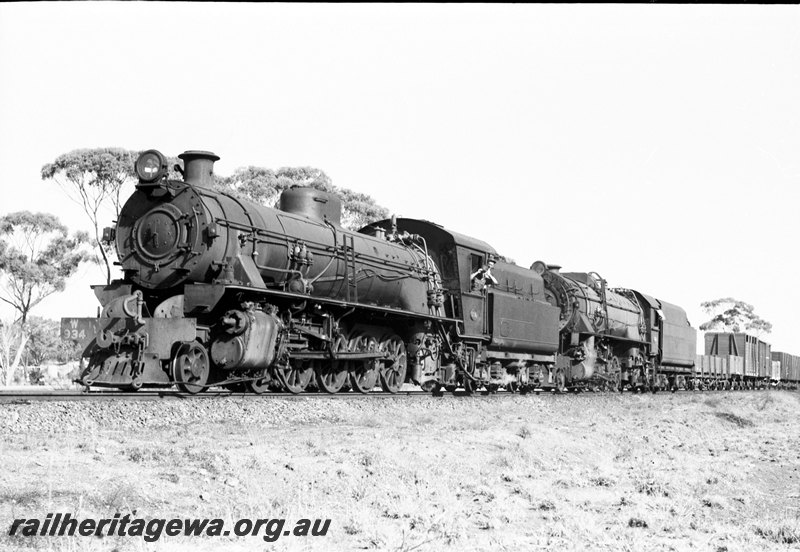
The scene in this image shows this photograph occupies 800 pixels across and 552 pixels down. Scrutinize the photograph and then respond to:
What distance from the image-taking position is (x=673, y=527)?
795cm

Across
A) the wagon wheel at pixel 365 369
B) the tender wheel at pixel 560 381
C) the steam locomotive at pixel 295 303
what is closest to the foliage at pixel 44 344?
the tender wheel at pixel 560 381

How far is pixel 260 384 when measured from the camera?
51.7ft

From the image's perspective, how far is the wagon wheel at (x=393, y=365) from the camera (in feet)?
62.5

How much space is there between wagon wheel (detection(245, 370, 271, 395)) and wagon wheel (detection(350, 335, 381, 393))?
2588 mm

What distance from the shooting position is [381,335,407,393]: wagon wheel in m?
19.1

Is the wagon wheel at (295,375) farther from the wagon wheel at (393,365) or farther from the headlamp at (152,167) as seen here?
the headlamp at (152,167)

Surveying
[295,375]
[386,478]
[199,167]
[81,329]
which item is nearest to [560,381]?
[295,375]

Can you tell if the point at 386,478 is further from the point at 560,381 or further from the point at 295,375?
the point at 560,381

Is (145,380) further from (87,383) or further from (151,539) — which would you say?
(151,539)

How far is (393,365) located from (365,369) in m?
0.97

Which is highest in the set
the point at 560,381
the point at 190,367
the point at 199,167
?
the point at 199,167

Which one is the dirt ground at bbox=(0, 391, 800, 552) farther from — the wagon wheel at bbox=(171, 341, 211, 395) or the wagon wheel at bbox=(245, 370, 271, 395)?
the wagon wheel at bbox=(245, 370, 271, 395)

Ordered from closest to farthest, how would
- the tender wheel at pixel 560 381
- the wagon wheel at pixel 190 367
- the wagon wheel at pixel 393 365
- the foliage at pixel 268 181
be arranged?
1. the wagon wheel at pixel 190 367
2. the wagon wheel at pixel 393 365
3. the tender wheel at pixel 560 381
4. the foliage at pixel 268 181

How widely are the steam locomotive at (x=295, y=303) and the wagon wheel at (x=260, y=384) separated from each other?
0.04 m
